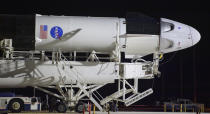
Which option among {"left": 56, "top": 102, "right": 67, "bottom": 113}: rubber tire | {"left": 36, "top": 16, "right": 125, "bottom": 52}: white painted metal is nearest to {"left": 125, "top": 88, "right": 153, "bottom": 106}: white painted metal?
{"left": 36, "top": 16, "right": 125, "bottom": 52}: white painted metal

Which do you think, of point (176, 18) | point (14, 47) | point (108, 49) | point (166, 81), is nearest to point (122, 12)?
point (176, 18)

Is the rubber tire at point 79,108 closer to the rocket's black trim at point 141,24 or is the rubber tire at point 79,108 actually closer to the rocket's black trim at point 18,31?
the rocket's black trim at point 18,31

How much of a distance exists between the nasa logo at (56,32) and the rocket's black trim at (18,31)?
0.84 metres

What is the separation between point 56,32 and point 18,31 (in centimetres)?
166

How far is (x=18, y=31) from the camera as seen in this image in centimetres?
1360

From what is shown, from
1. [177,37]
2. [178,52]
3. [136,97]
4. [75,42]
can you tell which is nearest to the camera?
[75,42]

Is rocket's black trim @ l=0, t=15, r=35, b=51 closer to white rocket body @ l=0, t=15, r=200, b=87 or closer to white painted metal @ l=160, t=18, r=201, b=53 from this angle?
white rocket body @ l=0, t=15, r=200, b=87

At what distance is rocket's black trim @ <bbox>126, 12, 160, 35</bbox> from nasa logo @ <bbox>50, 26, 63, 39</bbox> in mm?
3060

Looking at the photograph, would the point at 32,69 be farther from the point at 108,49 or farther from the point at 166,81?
the point at 166,81

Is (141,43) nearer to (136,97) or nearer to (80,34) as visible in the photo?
(136,97)

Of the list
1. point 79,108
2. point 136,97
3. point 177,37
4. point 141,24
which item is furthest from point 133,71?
point 79,108

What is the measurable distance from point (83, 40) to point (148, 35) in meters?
3.03

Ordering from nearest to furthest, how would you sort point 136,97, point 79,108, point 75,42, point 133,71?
point 75,42 → point 79,108 → point 133,71 → point 136,97

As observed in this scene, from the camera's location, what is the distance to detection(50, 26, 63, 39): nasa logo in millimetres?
13797
